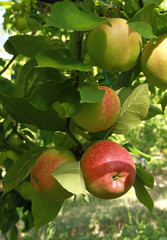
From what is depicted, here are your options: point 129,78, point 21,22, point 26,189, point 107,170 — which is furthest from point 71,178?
point 21,22

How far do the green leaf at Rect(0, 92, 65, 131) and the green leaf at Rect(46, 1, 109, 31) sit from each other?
17 centimetres

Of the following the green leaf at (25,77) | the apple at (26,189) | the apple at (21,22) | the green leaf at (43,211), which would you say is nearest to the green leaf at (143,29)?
the green leaf at (25,77)

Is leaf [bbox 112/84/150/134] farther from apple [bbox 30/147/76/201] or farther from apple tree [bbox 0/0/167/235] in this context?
apple [bbox 30/147/76/201]

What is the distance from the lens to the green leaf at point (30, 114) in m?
0.57

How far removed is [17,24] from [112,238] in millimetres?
2462

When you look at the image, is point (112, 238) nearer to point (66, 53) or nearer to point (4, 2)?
point (4, 2)

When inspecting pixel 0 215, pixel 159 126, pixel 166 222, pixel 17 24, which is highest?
pixel 17 24

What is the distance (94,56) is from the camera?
0.57 m

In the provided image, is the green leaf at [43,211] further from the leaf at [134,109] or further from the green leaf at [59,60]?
the green leaf at [59,60]

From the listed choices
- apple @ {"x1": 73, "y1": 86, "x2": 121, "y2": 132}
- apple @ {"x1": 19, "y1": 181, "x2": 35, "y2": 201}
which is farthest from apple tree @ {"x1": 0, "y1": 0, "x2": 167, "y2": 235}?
apple @ {"x1": 19, "y1": 181, "x2": 35, "y2": 201}

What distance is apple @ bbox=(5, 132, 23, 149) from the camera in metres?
1.24

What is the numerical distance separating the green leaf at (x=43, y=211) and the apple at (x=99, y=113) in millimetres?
235

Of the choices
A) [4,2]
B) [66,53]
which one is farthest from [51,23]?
[4,2]

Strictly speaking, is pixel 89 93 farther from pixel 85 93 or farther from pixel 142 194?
pixel 142 194
